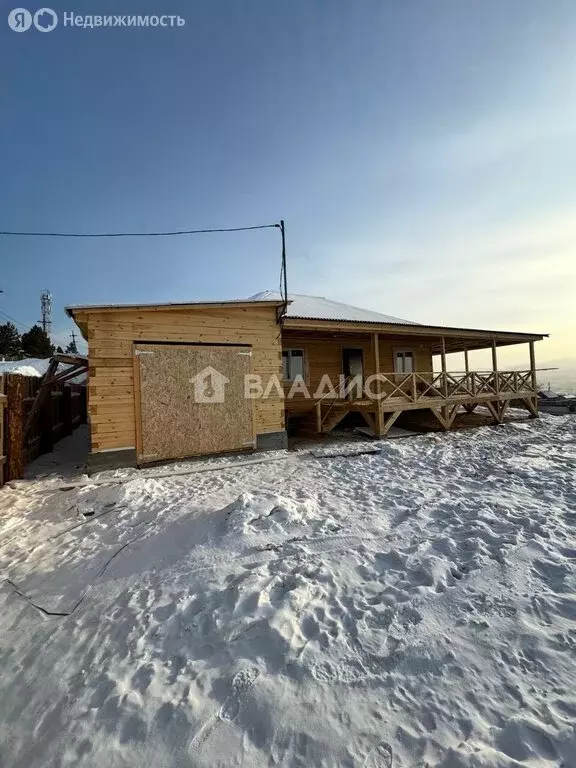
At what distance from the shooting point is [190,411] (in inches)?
321

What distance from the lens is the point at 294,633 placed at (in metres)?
2.56

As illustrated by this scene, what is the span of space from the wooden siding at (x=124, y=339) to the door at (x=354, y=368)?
18.5 ft

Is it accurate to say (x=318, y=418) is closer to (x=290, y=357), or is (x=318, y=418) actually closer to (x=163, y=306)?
(x=290, y=357)

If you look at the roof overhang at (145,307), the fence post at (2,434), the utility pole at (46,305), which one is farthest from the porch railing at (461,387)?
the utility pole at (46,305)

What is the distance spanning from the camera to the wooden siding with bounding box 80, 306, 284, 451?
24.0 ft

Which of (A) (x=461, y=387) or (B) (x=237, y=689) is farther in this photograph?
(A) (x=461, y=387)

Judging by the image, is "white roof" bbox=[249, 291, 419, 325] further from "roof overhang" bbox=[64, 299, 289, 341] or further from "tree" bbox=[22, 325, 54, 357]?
"tree" bbox=[22, 325, 54, 357]

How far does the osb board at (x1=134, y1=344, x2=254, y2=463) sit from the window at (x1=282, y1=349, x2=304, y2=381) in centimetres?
366

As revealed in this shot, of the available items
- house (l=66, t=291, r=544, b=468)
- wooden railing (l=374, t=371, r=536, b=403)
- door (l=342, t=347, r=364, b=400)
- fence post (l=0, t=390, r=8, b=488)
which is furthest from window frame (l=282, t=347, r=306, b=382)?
fence post (l=0, t=390, r=8, b=488)

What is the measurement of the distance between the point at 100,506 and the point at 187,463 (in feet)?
8.46

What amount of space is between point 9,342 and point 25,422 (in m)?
28.1

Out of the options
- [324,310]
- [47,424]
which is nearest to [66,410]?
[47,424]

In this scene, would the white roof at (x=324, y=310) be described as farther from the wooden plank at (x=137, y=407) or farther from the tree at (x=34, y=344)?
the tree at (x=34, y=344)

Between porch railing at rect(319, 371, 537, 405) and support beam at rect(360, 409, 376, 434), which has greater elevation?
porch railing at rect(319, 371, 537, 405)
